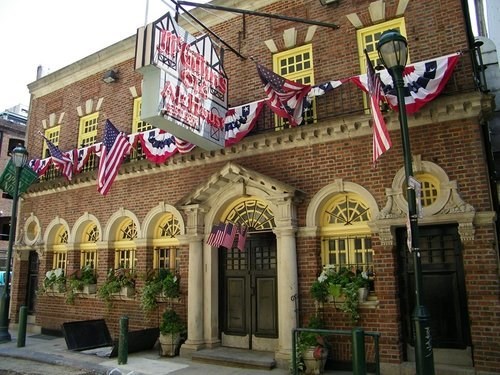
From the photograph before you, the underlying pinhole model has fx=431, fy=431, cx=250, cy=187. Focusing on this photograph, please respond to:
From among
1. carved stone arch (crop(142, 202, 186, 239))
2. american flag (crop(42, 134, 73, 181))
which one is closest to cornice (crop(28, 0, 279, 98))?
american flag (crop(42, 134, 73, 181))

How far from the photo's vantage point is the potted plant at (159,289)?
36.4 feet

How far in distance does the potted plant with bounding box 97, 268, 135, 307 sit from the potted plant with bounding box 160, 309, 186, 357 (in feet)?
6.66

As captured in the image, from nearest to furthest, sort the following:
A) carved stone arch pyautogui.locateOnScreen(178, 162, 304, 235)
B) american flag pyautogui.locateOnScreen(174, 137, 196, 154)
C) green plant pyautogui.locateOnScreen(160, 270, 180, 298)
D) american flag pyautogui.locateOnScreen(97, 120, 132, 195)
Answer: carved stone arch pyautogui.locateOnScreen(178, 162, 304, 235) → green plant pyautogui.locateOnScreen(160, 270, 180, 298) → american flag pyautogui.locateOnScreen(174, 137, 196, 154) → american flag pyautogui.locateOnScreen(97, 120, 132, 195)

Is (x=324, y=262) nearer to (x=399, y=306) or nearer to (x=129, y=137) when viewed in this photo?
(x=399, y=306)

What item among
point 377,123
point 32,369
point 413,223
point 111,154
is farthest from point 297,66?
point 32,369

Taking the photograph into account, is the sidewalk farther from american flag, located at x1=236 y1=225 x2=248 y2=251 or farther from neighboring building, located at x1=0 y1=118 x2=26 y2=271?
neighboring building, located at x1=0 y1=118 x2=26 y2=271

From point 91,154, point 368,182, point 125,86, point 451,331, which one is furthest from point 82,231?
point 451,331

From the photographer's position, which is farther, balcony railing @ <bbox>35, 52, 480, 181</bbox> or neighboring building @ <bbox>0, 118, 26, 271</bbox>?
neighboring building @ <bbox>0, 118, 26, 271</bbox>

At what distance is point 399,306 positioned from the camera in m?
8.51

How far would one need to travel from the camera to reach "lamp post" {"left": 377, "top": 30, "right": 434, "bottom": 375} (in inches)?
212

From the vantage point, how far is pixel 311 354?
8.34 m

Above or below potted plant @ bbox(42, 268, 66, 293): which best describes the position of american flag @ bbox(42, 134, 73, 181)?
above

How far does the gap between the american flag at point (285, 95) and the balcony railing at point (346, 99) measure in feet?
1.65

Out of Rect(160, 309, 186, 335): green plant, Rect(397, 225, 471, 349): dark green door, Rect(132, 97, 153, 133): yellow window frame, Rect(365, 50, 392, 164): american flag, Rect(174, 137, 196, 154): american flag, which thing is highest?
Rect(132, 97, 153, 133): yellow window frame
